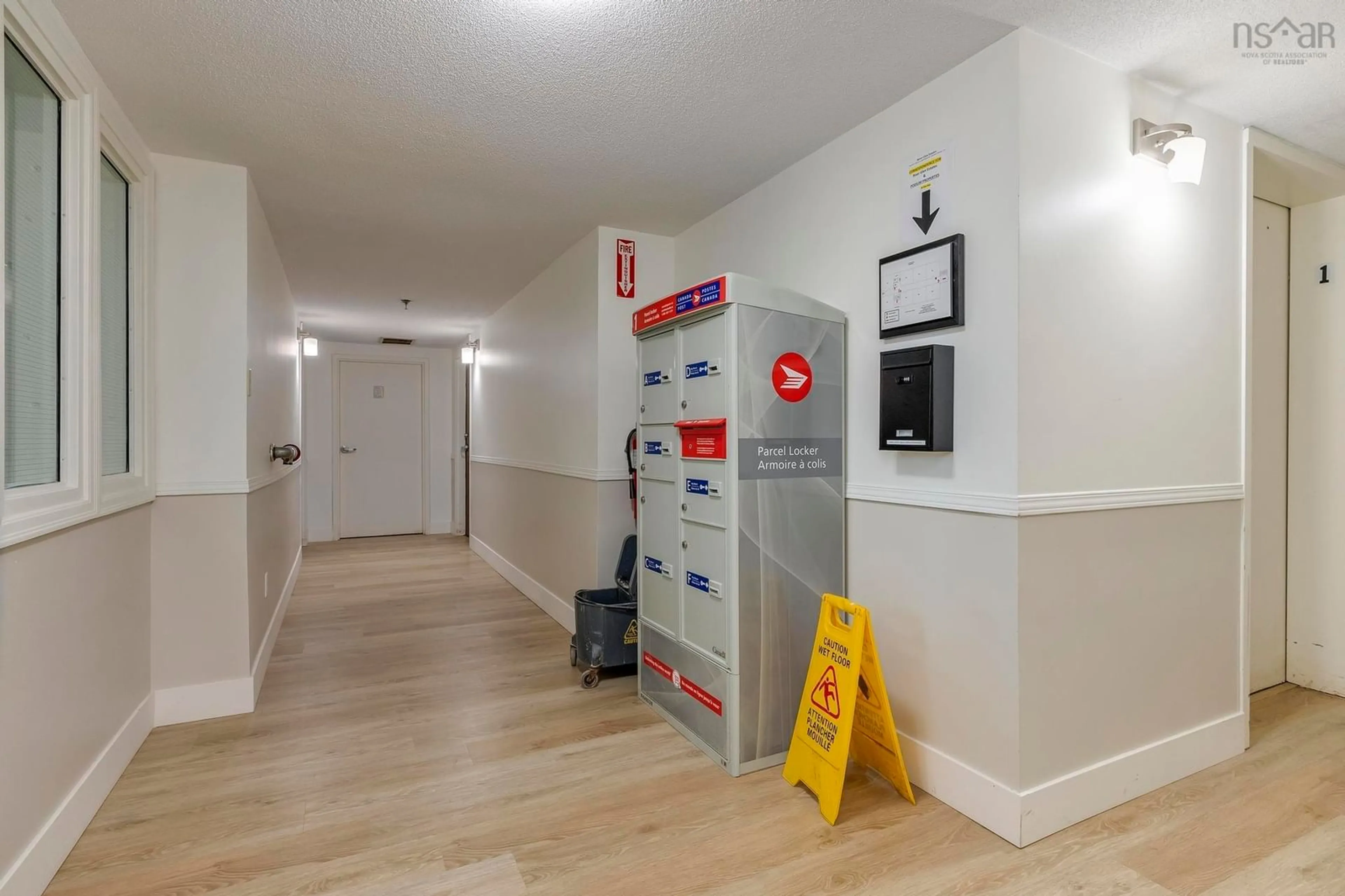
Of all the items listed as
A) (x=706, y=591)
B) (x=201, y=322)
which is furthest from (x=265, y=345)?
(x=706, y=591)

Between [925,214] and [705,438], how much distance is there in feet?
3.49

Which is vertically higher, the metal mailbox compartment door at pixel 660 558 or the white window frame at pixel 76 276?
the white window frame at pixel 76 276

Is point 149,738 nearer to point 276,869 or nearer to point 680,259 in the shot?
point 276,869

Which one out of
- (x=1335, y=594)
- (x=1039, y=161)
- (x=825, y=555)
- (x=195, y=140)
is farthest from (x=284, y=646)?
(x=1335, y=594)

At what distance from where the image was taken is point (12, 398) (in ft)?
5.85

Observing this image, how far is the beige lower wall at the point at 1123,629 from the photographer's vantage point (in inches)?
79.4

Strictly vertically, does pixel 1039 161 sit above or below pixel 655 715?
above

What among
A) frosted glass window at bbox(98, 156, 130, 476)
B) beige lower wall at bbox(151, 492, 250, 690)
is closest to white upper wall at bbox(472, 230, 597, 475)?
beige lower wall at bbox(151, 492, 250, 690)

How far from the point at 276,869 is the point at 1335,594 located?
4.31 m

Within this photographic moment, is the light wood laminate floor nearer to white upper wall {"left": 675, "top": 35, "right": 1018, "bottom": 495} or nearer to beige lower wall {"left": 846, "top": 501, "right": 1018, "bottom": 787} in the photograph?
beige lower wall {"left": 846, "top": 501, "right": 1018, "bottom": 787}

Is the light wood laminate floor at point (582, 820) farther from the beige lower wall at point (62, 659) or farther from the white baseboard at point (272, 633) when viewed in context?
the beige lower wall at point (62, 659)

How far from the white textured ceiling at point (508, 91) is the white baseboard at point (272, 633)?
2.20 metres

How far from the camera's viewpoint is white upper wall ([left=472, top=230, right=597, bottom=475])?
12.8 feet

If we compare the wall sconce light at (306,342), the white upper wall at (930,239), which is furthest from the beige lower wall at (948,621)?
the wall sconce light at (306,342)
